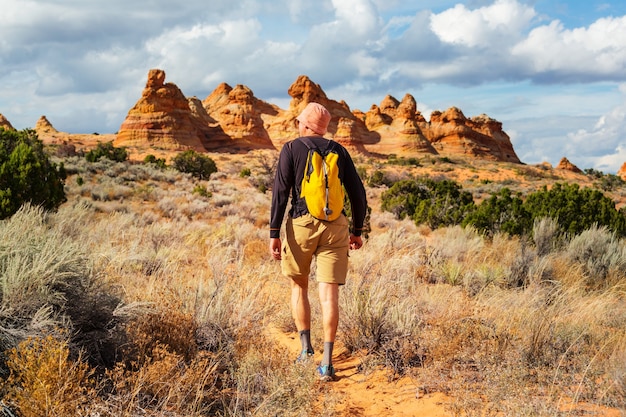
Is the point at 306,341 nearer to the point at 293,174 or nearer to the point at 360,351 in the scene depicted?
the point at 360,351

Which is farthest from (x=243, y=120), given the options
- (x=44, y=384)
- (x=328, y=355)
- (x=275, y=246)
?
(x=44, y=384)

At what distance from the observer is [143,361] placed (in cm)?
314

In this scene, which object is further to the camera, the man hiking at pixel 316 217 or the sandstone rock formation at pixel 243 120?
the sandstone rock formation at pixel 243 120

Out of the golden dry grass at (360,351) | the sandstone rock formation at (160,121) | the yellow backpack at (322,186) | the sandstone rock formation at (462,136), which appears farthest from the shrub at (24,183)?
the sandstone rock formation at (462,136)

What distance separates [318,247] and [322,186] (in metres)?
0.49

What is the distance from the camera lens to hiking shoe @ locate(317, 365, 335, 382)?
11.6ft

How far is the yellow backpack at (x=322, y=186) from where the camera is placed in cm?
358

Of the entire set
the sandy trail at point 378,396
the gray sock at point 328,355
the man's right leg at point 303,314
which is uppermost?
the man's right leg at point 303,314

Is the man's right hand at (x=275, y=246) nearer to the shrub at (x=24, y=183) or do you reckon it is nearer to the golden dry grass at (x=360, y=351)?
the golden dry grass at (x=360, y=351)

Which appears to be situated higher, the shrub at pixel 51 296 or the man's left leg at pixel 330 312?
the shrub at pixel 51 296

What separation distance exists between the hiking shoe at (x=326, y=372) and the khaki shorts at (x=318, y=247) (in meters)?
0.59

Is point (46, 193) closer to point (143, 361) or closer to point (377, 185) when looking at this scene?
point (143, 361)

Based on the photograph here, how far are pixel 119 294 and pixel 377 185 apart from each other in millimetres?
24096

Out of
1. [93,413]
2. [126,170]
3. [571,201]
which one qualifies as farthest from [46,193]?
[126,170]
